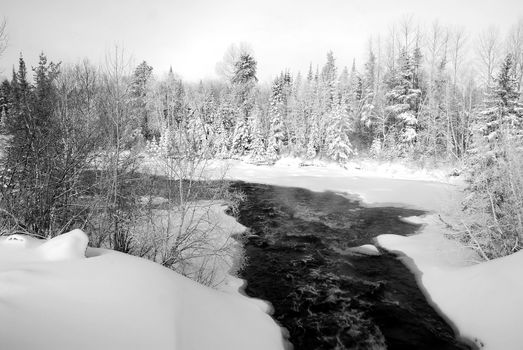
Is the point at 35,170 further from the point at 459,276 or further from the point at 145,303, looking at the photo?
the point at 459,276

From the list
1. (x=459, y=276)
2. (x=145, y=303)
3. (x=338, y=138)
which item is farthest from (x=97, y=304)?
(x=338, y=138)

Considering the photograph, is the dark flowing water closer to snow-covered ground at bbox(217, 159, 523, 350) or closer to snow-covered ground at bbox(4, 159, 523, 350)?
snow-covered ground at bbox(217, 159, 523, 350)

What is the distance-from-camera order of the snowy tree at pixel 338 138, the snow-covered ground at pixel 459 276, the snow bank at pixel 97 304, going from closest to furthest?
1. the snow bank at pixel 97 304
2. the snow-covered ground at pixel 459 276
3. the snowy tree at pixel 338 138

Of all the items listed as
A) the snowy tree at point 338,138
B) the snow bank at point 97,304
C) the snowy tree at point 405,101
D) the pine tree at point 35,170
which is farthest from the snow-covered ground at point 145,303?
the snowy tree at point 338,138

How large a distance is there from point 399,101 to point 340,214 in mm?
26505

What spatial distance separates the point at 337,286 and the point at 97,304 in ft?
25.2

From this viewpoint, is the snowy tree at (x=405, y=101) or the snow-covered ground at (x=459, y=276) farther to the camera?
the snowy tree at (x=405, y=101)

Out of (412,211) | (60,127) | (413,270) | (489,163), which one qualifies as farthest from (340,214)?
(60,127)

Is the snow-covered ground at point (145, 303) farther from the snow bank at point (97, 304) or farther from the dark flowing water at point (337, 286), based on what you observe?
the dark flowing water at point (337, 286)

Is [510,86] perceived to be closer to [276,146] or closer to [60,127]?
[276,146]

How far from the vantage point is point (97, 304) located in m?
3.85

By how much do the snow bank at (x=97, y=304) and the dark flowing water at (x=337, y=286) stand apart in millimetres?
2487

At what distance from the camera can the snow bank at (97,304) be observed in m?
3.20

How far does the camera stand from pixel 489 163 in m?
10.4
